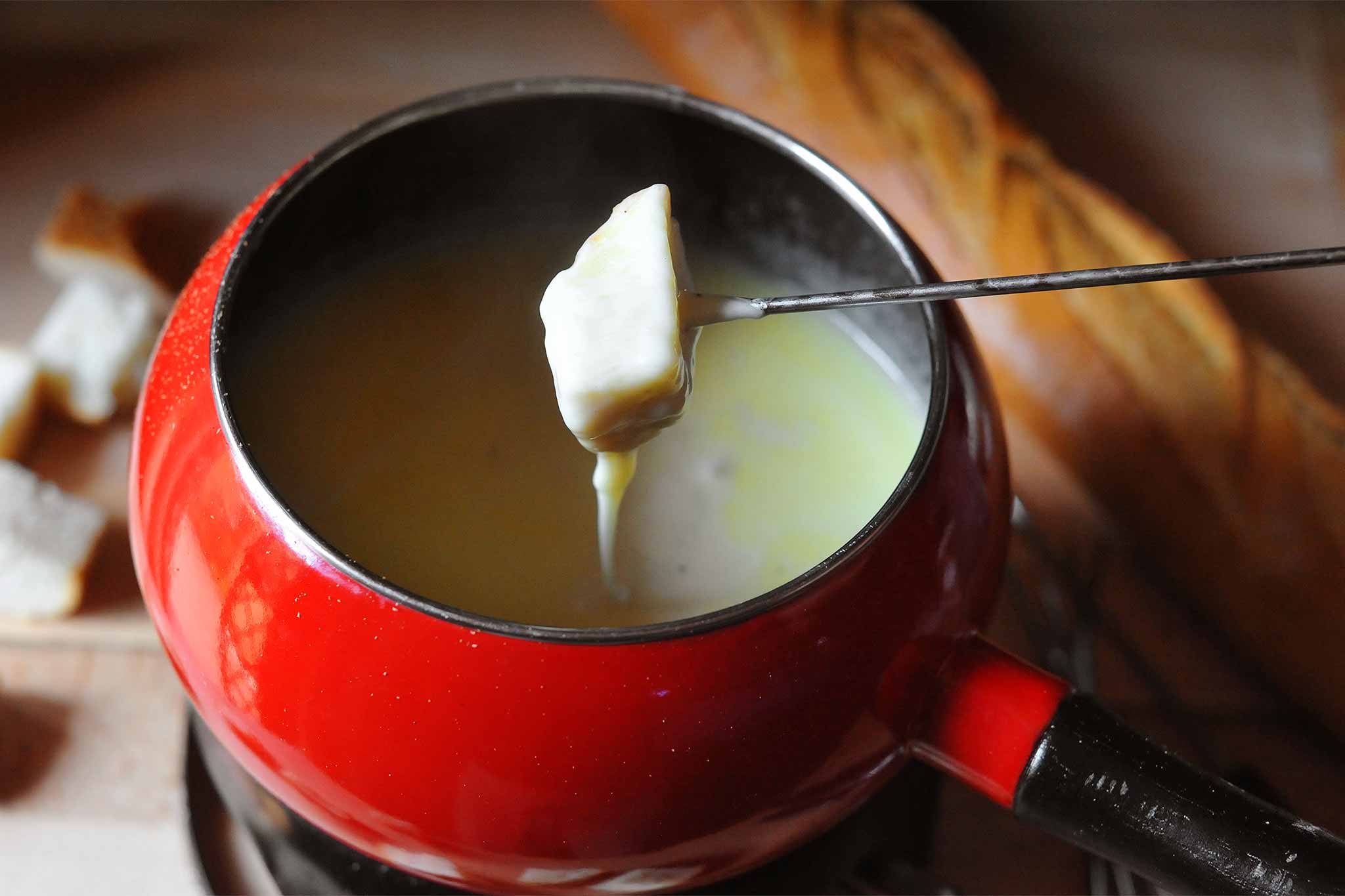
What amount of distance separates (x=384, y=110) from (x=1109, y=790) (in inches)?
38.9

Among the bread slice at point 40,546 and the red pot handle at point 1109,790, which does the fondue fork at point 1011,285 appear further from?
the bread slice at point 40,546

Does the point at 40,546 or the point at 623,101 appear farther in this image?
the point at 40,546

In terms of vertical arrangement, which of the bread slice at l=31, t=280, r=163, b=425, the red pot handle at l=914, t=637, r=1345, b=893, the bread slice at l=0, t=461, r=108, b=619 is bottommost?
the bread slice at l=0, t=461, r=108, b=619

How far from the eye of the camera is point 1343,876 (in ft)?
2.01

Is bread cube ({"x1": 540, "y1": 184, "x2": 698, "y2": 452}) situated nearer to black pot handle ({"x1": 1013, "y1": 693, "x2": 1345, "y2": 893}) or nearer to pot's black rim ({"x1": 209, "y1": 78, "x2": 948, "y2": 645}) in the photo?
pot's black rim ({"x1": 209, "y1": 78, "x2": 948, "y2": 645})

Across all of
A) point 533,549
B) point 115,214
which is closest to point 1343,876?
point 533,549

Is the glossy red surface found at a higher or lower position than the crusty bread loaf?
lower

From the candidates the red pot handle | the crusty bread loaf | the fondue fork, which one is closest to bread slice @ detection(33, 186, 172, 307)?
the crusty bread loaf

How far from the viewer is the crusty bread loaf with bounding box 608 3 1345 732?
3.17 feet

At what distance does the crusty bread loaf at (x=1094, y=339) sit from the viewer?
966mm

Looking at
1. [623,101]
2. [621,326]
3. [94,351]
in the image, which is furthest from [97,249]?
[621,326]

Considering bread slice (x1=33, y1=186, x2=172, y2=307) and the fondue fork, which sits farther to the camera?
bread slice (x1=33, y1=186, x2=172, y2=307)

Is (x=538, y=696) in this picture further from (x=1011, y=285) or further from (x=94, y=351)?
(x=94, y=351)

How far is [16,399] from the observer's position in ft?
3.40
